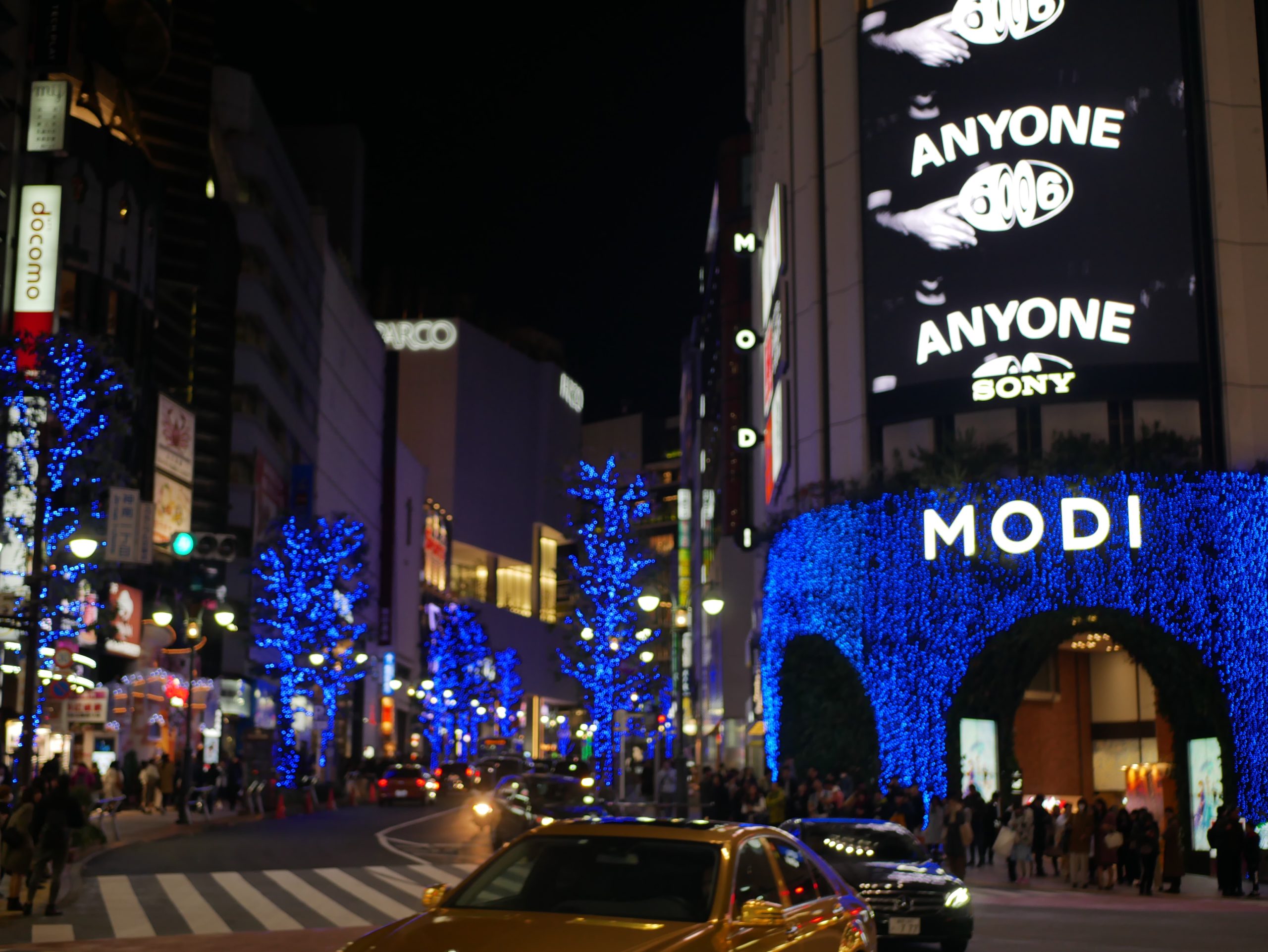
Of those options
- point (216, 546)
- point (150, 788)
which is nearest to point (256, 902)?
point (216, 546)

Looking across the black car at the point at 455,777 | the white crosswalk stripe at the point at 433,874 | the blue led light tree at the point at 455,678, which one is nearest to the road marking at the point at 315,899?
the white crosswalk stripe at the point at 433,874

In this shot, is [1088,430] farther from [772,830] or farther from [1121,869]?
[772,830]

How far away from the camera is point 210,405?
60.8 m

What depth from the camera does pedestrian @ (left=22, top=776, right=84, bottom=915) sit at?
1728 centimetres

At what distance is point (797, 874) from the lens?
29.4 feet

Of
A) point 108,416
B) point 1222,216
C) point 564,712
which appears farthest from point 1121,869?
point 564,712

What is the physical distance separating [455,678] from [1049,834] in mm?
82674

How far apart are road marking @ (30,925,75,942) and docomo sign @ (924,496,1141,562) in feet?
72.6

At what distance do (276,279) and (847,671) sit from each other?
39.2 meters

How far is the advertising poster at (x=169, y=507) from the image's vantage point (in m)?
50.0

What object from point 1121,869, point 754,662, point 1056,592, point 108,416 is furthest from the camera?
point 754,662

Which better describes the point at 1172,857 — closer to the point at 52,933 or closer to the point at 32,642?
the point at 52,933

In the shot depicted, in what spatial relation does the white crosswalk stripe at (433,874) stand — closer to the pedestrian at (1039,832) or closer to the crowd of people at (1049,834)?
the crowd of people at (1049,834)

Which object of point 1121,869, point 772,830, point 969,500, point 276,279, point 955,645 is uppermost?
point 276,279
